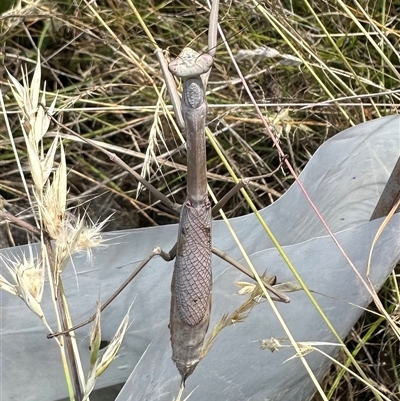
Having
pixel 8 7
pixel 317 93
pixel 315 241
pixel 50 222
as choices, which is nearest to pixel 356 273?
pixel 315 241

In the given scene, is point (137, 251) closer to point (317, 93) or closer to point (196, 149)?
point (196, 149)

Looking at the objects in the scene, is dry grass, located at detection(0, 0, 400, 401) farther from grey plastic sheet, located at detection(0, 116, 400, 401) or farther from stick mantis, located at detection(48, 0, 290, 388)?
stick mantis, located at detection(48, 0, 290, 388)

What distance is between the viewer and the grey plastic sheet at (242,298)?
0.53m

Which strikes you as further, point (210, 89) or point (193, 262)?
point (210, 89)

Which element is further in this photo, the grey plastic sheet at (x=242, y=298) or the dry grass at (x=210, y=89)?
the dry grass at (x=210, y=89)

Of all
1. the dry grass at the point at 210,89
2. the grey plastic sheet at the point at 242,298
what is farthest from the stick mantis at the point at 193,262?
the dry grass at the point at 210,89

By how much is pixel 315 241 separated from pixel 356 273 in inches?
2.1

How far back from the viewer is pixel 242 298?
55 centimetres

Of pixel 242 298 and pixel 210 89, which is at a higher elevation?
pixel 210 89

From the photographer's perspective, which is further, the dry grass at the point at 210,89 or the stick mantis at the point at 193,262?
the dry grass at the point at 210,89

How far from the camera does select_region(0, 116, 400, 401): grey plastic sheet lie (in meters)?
0.53

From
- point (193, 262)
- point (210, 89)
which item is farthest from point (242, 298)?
point (210, 89)

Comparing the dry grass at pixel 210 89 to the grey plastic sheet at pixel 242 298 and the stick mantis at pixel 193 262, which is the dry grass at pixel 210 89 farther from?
the stick mantis at pixel 193 262

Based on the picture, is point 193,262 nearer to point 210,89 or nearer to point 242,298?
point 242,298
